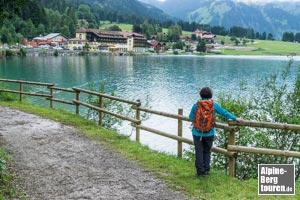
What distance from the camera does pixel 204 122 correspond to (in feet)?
28.7

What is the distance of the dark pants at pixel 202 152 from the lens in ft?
29.7

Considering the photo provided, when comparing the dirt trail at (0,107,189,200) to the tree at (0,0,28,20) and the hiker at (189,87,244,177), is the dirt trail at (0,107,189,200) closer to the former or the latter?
the hiker at (189,87,244,177)

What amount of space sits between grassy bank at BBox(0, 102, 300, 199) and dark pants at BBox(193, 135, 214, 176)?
9.1 inches

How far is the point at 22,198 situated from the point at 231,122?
492cm

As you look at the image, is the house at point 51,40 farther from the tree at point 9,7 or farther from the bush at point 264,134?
the tree at point 9,7

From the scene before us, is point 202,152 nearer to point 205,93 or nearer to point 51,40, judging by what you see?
point 205,93

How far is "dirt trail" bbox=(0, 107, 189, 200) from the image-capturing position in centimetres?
847

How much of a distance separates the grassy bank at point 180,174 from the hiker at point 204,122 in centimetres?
47

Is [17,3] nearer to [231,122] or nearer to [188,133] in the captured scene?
[231,122]

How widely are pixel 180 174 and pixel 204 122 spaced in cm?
170

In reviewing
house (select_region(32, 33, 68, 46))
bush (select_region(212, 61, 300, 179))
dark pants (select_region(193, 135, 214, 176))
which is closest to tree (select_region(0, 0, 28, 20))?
dark pants (select_region(193, 135, 214, 176))

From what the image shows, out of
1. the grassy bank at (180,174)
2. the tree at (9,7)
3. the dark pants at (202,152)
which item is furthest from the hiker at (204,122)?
the tree at (9,7)

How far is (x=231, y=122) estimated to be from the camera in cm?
934

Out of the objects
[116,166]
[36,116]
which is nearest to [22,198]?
[116,166]
